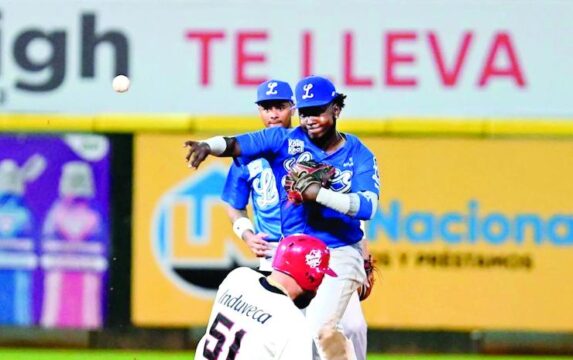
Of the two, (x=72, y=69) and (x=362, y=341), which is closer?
(x=362, y=341)

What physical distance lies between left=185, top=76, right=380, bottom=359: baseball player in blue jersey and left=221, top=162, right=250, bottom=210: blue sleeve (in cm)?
35

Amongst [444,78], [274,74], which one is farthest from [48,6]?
[444,78]

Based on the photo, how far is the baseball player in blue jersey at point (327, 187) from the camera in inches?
284

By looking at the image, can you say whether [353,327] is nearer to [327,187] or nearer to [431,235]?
[327,187]

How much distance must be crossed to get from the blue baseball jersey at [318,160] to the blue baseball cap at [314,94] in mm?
277

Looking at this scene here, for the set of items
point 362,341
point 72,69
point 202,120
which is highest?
point 72,69

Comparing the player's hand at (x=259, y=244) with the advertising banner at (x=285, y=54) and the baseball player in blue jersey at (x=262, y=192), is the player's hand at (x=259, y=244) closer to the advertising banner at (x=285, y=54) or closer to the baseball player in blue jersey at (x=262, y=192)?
the baseball player in blue jersey at (x=262, y=192)

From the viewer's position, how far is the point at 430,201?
10.2 meters

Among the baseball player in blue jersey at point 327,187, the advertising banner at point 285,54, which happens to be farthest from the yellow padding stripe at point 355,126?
the advertising banner at point 285,54

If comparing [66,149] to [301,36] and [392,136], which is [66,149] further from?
[301,36]

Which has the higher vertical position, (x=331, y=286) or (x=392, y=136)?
(x=392, y=136)

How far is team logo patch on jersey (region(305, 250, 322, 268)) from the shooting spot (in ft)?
18.7

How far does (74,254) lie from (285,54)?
469 cm

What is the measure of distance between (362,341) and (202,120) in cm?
276
